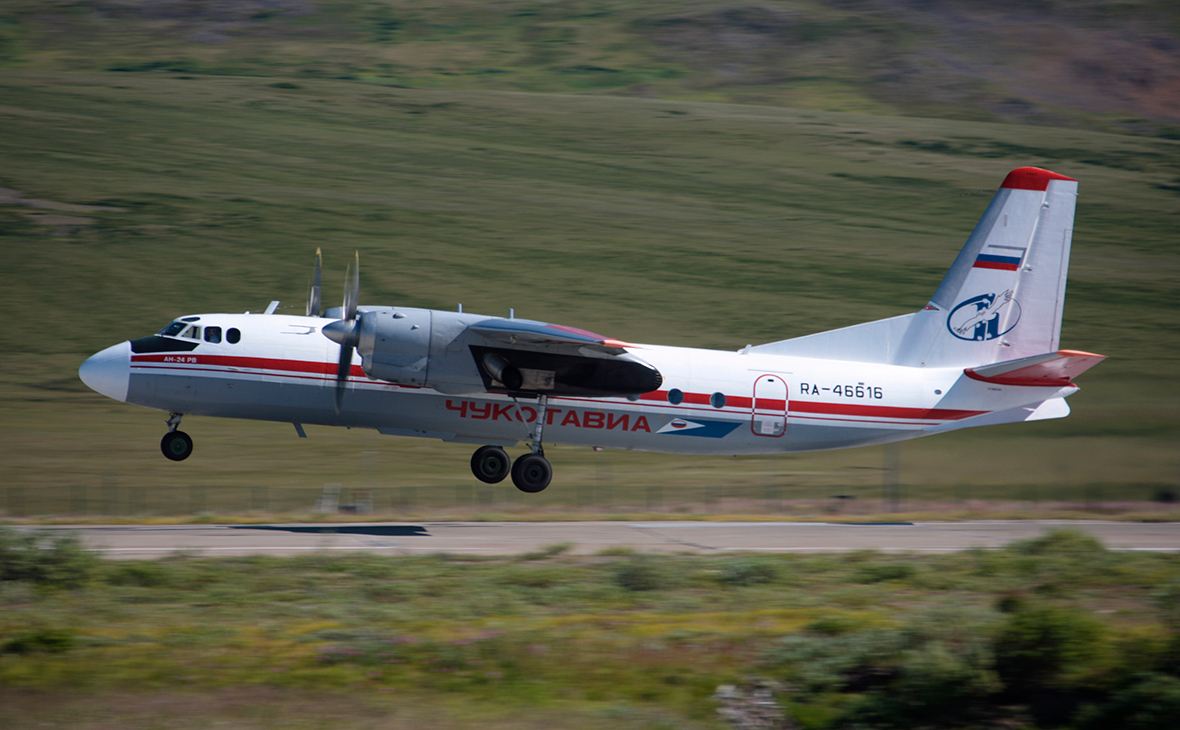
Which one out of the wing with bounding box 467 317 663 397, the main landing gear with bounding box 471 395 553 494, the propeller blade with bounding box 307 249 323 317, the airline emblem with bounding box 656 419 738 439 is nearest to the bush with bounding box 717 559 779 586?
the wing with bounding box 467 317 663 397

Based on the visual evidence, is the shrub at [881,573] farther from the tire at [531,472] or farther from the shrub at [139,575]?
the shrub at [139,575]

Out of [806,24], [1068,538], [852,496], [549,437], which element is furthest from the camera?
[806,24]

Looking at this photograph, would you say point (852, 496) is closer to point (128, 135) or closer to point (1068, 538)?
point (1068, 538)

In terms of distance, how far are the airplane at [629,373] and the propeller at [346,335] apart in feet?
0.13

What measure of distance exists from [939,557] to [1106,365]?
40215 mm

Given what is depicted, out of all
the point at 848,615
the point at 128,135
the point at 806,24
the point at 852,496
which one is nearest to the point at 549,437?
the point at 848,615

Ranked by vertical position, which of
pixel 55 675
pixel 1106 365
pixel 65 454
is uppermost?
pixel 1106 365

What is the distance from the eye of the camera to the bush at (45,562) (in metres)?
15.5

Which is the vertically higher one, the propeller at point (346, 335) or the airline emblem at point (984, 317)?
the airline emblem at point (984, 317)

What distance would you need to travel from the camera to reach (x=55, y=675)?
1109 centimetres

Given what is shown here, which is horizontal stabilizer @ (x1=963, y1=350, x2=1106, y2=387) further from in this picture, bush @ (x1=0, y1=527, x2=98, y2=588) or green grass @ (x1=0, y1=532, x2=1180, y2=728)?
bush @ (x1=0, y1=527, x2=98, y2=588)

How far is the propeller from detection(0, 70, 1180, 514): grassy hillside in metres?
13.2

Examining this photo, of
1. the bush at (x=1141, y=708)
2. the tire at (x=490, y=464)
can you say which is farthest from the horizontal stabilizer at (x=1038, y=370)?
the bush at (x=1141, y=708)

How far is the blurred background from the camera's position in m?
38.4
